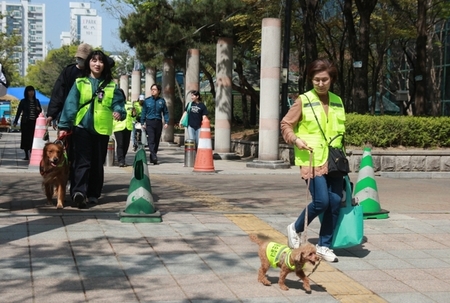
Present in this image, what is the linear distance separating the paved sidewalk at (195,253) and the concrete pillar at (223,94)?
9.39 m

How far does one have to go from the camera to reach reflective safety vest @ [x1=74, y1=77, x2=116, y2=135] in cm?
863

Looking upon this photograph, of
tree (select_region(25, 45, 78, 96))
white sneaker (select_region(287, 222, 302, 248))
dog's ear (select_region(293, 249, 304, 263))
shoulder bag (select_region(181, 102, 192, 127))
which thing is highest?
tree (select_region(25, 45, 78, 96))

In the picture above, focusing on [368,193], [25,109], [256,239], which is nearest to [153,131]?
[25,109]

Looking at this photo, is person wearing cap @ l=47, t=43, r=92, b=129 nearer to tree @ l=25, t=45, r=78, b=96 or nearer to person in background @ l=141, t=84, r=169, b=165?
person in background @ l=141, t=84, r=169, b=165

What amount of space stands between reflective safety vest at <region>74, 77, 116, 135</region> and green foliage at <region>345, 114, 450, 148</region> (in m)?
8.96

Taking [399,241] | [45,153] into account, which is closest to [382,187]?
[399,241]

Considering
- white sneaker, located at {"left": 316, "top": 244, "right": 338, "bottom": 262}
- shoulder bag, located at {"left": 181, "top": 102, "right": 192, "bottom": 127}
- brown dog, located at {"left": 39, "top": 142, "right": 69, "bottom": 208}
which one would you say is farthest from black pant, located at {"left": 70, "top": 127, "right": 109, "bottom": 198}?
shoulder bag, located at {"left": 181, "top": 102, "right": 192, "bottom": 127}

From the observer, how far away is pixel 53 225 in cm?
740

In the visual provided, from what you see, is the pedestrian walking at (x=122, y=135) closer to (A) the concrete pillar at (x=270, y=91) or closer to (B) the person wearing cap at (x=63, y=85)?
(A) the concrete pillar at (x=270, y=91)

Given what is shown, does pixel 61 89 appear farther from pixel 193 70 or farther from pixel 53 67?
pixel 53 67

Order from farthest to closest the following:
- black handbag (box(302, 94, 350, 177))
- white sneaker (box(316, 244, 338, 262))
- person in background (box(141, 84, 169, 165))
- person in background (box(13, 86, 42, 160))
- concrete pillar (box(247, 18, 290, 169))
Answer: person in background (box(13, 86, 42, 160)) → concrete pillar (box(247, 18, 290, 169)) → person in background (box(141, 84, 169, 165)) → white sneaker (box(316, 244, 338, 262)) → black handbag (box(302, 94, 350, 177))

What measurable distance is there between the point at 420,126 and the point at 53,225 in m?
11.5

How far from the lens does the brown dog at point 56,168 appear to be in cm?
837

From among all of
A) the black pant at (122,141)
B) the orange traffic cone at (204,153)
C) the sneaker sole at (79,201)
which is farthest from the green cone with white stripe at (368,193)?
the black pant at (122,141)
